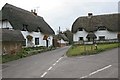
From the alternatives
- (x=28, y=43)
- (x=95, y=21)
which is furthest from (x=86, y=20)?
(x=28, y=43)

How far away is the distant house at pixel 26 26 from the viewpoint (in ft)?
132

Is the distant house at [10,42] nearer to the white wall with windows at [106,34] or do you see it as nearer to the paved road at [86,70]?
the paved road at [86,70]

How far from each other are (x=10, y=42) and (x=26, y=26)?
41.4 ft

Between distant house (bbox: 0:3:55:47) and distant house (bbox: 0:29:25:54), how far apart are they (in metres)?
7.10

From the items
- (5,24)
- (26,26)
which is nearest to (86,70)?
(5,24)

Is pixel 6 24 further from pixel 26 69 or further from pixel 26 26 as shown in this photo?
pixel 26 69

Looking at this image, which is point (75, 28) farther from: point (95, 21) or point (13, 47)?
point (13, 47)

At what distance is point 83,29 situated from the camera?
53.0 metres

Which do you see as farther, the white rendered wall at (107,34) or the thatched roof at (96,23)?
the white rendered wall at (107,34)

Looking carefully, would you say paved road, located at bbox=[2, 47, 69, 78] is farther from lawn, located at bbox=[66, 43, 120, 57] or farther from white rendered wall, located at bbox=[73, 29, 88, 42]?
white rendered wall, located at bbox=[73, 29, 88, 42]

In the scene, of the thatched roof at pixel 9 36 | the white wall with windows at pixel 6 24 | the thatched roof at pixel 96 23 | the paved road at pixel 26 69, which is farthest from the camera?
the thatched roof at pixel 96 23

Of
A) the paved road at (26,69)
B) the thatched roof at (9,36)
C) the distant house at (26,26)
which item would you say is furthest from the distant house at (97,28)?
the paved road at (26,69)

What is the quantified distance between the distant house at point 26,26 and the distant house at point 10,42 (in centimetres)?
710

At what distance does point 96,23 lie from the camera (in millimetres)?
52188
